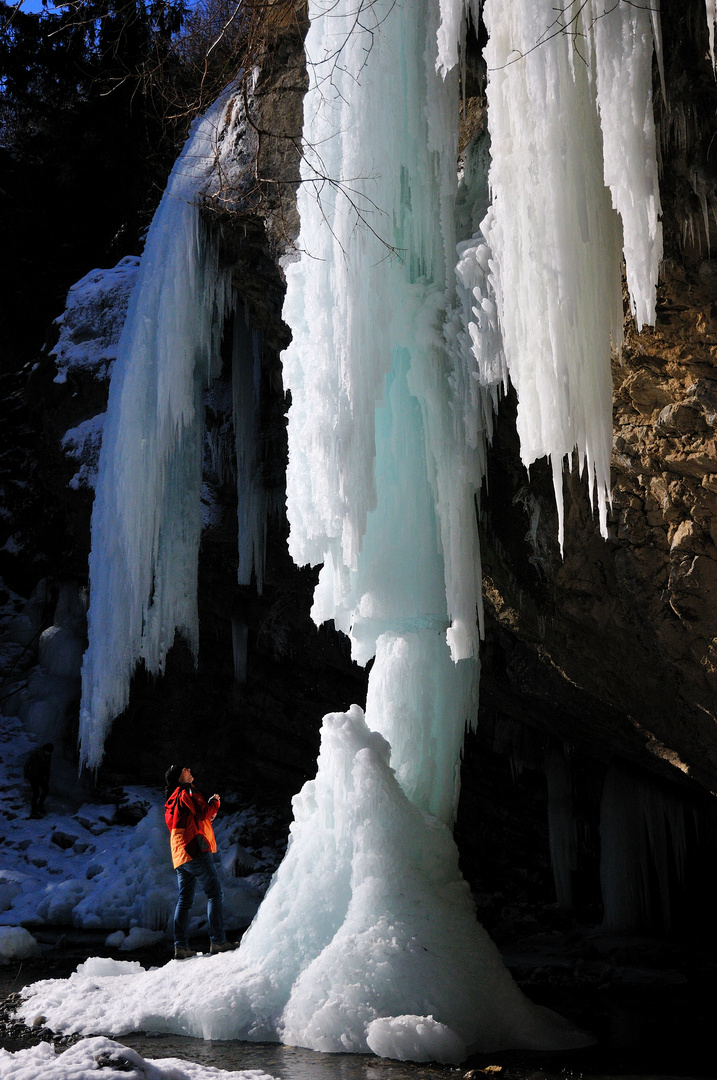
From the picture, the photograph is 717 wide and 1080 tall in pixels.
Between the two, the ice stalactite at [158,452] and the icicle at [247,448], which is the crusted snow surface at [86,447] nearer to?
the ice stalactite at [158,452]

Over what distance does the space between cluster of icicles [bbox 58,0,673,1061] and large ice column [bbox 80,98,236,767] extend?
2.89 m

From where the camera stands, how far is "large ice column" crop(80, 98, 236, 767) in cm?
806

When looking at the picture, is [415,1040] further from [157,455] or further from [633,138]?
[157,455]

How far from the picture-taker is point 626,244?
3459 mm

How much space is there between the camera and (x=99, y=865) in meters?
9.68

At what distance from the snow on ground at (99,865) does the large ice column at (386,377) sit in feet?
13.5

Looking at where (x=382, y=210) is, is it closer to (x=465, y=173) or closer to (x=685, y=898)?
(x=465, y=173)

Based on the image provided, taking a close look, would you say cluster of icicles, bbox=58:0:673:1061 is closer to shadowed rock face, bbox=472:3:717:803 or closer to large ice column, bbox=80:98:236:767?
shadowed rock face, bbox=472:3:717:803

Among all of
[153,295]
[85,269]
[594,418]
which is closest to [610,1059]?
[594,418]

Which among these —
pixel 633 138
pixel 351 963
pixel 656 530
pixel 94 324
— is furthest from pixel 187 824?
pixel 94 324

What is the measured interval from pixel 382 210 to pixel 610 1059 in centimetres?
409

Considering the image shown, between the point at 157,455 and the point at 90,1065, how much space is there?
6.21 metres

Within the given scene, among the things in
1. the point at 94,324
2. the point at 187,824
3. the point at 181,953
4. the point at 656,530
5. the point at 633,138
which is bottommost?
the point at 181,953

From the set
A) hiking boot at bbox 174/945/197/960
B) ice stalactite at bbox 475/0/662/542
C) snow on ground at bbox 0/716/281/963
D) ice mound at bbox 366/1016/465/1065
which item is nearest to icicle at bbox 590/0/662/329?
ice stalactite at bbox 475/0/662/542
